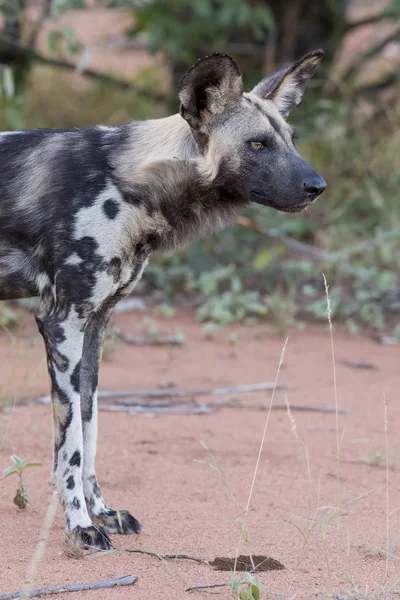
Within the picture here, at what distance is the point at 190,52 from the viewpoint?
7.48 metres

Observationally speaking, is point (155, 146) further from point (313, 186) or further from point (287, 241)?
point (287, 241)

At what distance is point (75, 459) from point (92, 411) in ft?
0.95

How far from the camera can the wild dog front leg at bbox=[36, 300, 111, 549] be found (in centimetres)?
320

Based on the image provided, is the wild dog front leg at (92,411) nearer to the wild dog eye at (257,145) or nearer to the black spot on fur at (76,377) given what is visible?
the black spot on fur at (76,377)

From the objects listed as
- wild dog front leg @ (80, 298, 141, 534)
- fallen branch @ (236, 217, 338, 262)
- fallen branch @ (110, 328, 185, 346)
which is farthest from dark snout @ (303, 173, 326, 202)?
fallen branch @ (236, 217, 338, 262)

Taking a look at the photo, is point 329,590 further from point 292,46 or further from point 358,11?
point 358,11

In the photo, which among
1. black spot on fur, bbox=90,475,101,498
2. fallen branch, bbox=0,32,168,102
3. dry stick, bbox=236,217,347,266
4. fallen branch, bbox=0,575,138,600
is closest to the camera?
fallen branch, bbox=0,575,138,600

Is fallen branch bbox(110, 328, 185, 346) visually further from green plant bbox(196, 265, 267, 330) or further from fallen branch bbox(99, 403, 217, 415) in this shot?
fallen branch bbox(99, 403, 217, 415)

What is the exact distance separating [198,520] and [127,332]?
3110mm

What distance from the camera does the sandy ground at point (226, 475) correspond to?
290cm

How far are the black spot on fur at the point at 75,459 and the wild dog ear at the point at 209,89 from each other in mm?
1252

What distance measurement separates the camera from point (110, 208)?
323cm

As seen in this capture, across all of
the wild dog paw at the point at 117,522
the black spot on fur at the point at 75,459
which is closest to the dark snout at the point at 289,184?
the black spot on fur at the point at 75,459

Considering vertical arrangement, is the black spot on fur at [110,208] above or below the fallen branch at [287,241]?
above
